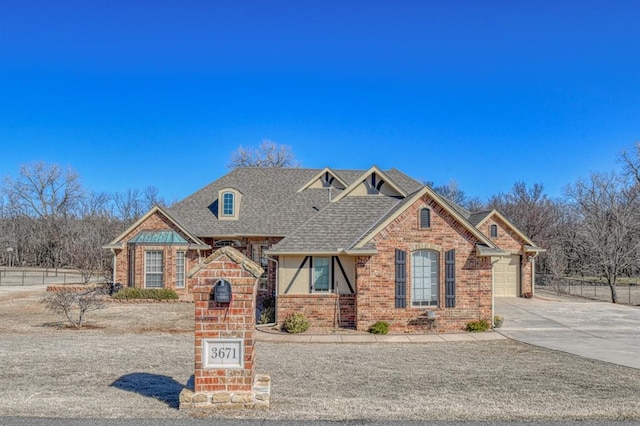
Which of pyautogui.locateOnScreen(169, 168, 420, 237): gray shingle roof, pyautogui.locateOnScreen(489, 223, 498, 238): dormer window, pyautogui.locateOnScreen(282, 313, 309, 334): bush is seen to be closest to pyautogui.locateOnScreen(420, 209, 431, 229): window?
pyautogui.locateOnScreen(282, 313, 309, 334): bush

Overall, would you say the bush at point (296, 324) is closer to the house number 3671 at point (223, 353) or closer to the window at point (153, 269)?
the house number 3671 at point (223, 353)

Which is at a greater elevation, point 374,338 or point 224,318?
point 224,318

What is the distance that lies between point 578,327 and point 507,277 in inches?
348

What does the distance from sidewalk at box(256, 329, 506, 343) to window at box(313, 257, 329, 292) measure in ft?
6.43

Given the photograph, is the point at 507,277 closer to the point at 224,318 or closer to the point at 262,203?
the point at 262,203

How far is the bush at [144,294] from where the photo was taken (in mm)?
21422

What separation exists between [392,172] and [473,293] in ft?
47.5

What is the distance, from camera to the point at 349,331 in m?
14.4

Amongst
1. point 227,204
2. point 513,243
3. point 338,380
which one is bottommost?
point 338,380

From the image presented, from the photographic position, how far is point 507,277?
2428 centimetres

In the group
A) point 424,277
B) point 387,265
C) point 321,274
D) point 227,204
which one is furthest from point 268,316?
point 227,204

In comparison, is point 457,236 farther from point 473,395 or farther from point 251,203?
point 251,203

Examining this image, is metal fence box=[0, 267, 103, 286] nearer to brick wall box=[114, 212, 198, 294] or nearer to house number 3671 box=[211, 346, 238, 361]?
brick wall box=[114, 212, 198, 294]

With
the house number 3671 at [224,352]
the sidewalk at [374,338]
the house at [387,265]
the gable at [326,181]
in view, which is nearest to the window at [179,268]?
the house at [387,265]
